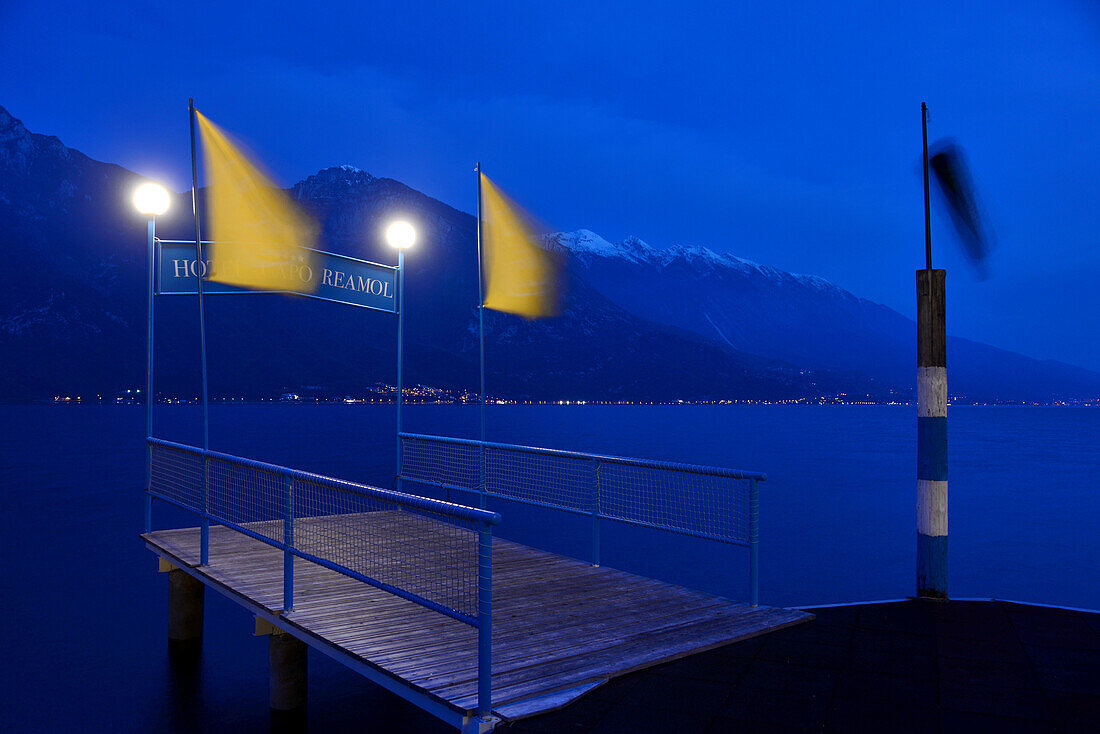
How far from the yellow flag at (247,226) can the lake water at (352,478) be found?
18.1 ft

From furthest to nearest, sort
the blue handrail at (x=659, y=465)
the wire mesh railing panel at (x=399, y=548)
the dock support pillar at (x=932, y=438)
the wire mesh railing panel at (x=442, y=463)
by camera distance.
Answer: the wire mesh railing panel at (x=442, y=463) → the wire mesh railing panel at (x=399, y=548) → the dock support pillar at (x=932, y=438) → the blue handrail at (x=659, y=465)

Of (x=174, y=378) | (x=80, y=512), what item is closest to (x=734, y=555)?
(x=80, y=512)

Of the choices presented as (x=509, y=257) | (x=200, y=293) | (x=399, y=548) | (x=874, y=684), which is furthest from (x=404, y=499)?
(x=509, y=257)

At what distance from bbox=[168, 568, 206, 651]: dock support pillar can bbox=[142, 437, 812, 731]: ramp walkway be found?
3.48 feet

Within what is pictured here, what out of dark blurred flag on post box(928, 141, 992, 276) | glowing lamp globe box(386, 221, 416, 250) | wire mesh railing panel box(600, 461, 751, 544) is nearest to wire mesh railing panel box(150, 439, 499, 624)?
wire mesh railing panel box(600, 461, 751, 544)

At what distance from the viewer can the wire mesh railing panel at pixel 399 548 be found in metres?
7.21

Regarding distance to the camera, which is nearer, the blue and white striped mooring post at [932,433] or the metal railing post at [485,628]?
the metal railing post at [485,628]

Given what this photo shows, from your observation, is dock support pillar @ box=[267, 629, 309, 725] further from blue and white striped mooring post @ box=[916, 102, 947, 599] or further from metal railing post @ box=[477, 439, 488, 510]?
blue and white striped mooring post @ box=[916, 102, 947, 599]

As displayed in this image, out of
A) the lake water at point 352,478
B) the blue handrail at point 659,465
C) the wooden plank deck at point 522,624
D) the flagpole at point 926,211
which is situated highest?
the flagpole at point 926,211

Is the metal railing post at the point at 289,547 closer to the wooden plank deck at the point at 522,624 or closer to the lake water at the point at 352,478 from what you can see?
the wooden plank deck at the point at 522,624

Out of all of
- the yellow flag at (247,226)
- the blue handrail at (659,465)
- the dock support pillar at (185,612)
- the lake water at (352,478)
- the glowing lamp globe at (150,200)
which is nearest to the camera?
the blue handrail at (659,465)

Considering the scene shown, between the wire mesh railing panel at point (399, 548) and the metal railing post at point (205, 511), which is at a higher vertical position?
the metal railing post at point (205, 511)

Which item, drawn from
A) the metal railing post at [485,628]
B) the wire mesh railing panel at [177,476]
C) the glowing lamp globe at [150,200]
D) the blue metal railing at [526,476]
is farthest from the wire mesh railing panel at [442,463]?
the metal railing post at [485,628]

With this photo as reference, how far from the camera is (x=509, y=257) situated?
11414 millimetres
